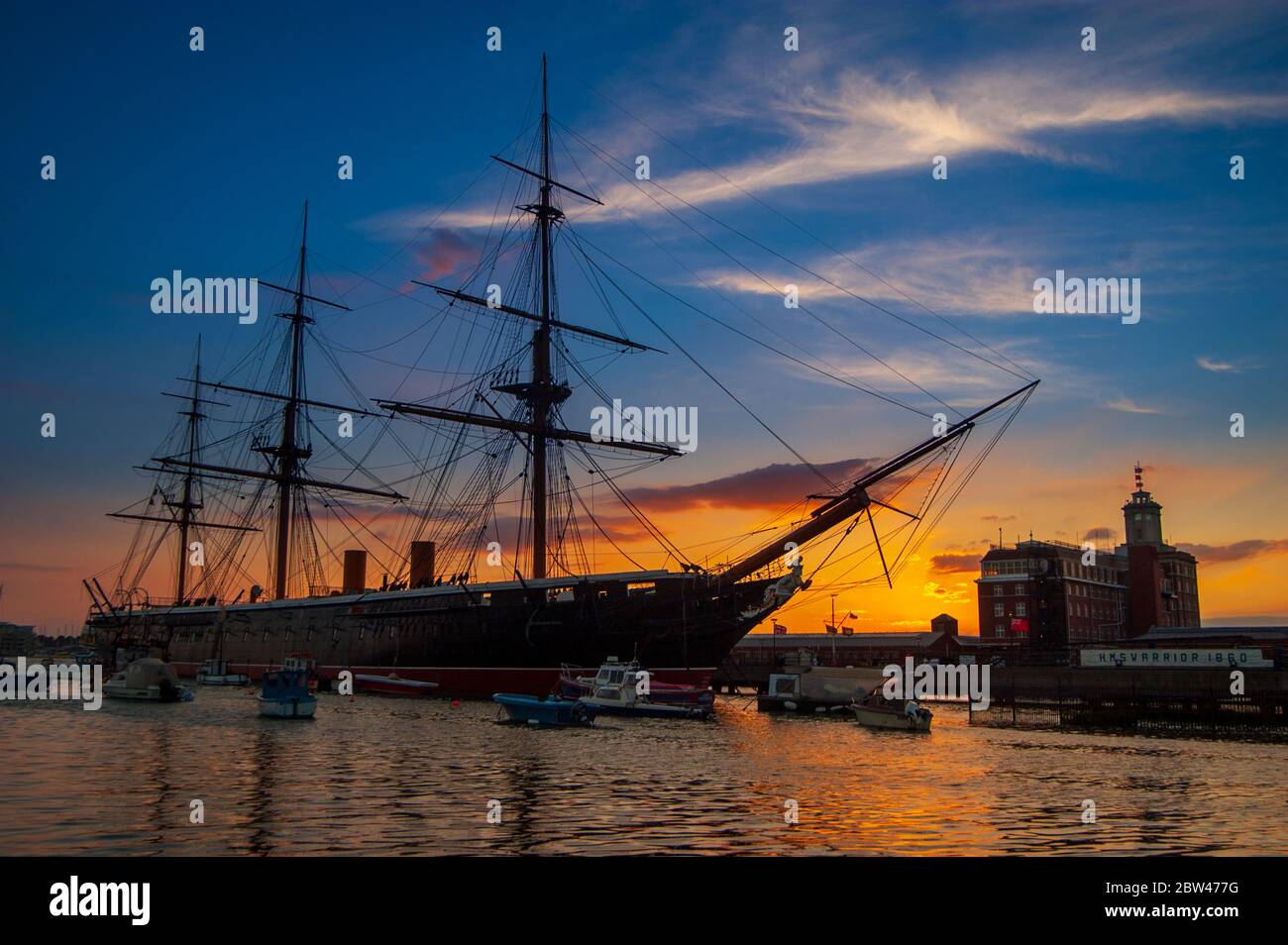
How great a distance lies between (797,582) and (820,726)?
26.2ft

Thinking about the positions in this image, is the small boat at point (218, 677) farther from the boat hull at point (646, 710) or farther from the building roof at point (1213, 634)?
the building roof at point (1213, 634)

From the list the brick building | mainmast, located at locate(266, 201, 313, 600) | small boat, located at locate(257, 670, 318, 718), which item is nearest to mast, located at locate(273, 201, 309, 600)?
mainmast, located at locate(266, 201, 313, 600)

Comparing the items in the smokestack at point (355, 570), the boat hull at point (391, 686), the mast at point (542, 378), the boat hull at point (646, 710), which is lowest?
the boat hull at point (391, 686)

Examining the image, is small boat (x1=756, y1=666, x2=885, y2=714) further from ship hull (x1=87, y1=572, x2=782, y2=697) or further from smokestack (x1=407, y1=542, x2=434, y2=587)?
smokestack (x1=407, y1=542, x2=434, y2=587)

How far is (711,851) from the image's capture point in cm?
1484

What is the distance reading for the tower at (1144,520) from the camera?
121500mm

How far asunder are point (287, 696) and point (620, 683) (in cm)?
1559

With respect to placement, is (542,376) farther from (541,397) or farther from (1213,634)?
(1213,634)

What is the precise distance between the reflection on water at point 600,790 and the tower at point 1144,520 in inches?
3546

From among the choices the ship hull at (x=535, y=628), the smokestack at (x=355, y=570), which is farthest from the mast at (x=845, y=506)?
the smokestack at (x=355, y=570)

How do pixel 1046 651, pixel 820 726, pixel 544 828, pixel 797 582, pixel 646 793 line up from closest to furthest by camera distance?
pixel 544 828 → pixel 646 793 → pixel 820 726 → pixel 797 582 → pixel 1046 651

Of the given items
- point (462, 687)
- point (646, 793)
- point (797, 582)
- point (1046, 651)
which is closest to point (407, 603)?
point (462, 687)

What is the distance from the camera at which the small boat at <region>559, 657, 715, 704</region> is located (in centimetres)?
4803
